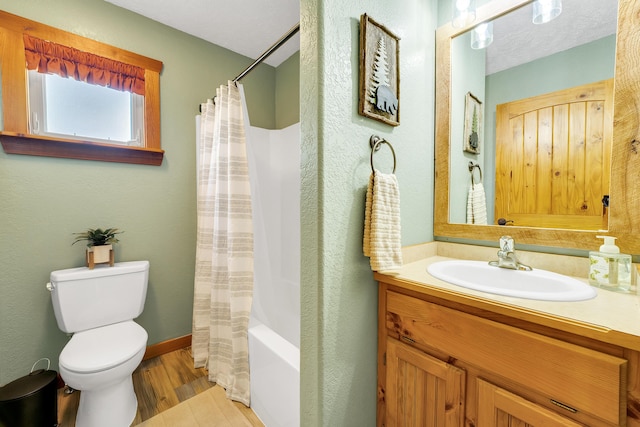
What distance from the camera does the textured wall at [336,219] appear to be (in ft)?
2.85

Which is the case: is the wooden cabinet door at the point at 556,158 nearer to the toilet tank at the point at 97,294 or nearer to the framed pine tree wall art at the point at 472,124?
the framed pine tree wall art at the point at 472,124

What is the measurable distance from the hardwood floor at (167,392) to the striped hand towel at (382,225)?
3.77 feet

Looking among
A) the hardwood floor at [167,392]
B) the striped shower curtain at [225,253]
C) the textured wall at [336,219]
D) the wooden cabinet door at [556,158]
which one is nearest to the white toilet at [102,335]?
the hardwood floor at [167,392]

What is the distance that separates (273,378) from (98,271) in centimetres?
119

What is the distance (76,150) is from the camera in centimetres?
159

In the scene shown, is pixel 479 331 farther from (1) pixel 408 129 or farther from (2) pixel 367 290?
(1) pixel 408 129

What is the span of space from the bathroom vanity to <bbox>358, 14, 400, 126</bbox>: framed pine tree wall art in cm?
65

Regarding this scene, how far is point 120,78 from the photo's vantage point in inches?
68.4

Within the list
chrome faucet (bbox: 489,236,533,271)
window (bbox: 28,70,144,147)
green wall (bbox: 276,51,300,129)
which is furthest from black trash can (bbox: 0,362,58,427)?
green wall (bbox: 276,51,300,129)

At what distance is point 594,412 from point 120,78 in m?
2.65

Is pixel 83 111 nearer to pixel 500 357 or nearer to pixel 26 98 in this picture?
pixel 26 98

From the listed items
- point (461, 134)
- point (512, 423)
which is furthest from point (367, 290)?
point (461, 134)

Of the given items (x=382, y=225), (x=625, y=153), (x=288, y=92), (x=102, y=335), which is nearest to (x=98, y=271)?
(x=102, y=335)

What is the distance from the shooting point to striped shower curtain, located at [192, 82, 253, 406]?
152cm
